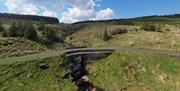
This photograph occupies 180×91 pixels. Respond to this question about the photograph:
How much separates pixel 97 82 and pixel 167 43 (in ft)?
103

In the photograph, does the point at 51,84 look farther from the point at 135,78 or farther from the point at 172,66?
the point at 172,66

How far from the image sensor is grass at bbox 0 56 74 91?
52.6 metres

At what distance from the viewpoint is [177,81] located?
58531mm

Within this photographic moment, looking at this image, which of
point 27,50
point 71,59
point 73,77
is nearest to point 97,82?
point 73,77

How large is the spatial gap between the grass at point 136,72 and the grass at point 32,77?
338 inches

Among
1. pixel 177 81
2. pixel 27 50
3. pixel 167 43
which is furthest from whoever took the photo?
pixel 167 43

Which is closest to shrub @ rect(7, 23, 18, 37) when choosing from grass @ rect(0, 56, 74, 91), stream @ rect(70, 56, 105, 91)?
stream @ rect(70, 56, 105, 91)

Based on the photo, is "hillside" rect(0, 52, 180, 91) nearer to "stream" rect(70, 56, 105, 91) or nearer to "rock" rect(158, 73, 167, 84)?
"rock" rect(158, 73, 167, 84)

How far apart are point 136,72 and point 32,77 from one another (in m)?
22.6

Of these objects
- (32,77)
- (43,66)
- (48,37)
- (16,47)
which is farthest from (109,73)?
(48,37)

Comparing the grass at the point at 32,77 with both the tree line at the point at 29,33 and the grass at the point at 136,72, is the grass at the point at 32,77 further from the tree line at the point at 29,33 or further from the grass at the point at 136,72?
the tree line at the point at 29,33

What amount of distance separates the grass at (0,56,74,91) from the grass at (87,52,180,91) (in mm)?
8582

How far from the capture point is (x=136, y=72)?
210 ft

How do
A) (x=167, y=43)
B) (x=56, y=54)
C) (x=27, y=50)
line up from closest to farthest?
(x=56, y=54) < (x=27, y=50) < (x=167, y=43)
